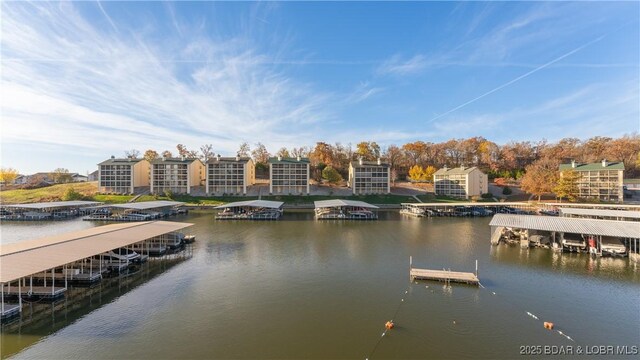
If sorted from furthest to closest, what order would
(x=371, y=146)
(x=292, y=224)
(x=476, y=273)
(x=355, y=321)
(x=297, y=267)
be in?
(x=371, y=146) → (x=292, y=224) → (x=297, y=267) → (x=476, y=273) → (x=355, y=321)

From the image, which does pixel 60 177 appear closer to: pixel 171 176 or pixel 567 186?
pixel 171 176

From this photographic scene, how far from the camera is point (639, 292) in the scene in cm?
1933

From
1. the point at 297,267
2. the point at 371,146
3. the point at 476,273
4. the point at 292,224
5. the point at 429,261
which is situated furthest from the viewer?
the point at 371,146

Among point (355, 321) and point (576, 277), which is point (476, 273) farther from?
point (355, 321)

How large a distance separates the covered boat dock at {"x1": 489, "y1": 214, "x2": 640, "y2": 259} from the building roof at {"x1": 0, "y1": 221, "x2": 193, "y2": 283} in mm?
33478

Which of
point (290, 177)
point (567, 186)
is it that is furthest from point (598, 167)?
point (290, 177)

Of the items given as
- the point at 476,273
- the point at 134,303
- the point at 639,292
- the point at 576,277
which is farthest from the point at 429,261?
the point at 134,303

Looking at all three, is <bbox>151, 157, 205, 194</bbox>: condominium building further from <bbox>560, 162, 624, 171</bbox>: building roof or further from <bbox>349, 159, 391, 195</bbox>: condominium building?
<bbox>560, 162, 624, 171</bbox>: building roof

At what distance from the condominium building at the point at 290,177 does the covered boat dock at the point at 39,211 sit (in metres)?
36.1

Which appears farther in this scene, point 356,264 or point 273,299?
point 356,264

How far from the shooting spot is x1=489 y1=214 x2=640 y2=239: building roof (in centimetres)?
2677

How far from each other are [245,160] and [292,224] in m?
33.5

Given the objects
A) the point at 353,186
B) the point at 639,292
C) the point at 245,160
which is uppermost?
the point at 245,160

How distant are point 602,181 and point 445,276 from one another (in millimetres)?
64534
